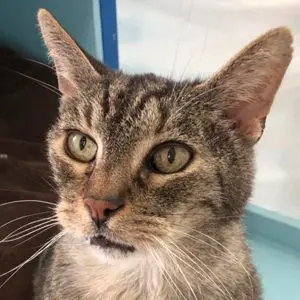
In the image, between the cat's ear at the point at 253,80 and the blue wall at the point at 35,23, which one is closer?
the cat's ear at the point at 253,80

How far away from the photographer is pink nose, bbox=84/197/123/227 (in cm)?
99

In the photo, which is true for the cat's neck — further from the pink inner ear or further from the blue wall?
the blue wall

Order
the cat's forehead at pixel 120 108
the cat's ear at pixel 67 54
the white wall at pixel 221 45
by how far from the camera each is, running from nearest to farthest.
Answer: the cat's forehead at pixel 120 108 < the cat's ear at pixel 67 54 < the white wall at pixel 221 45

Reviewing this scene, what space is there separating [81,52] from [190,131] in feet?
1.00

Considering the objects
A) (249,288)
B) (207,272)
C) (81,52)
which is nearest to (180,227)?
(207,272)

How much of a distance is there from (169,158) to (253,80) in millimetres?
230

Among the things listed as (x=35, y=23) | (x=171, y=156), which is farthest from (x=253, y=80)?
(x=35, y=23)

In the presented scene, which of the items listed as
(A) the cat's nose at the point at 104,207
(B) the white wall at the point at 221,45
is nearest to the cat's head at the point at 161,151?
(A) the cat's nose at the point at 104,207

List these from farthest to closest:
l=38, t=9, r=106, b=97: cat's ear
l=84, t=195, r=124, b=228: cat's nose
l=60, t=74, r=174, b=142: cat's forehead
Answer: l=38, t=9, r=106, b=97: cat's ear → l=60, t=74, r=174, b=142: cat's forehead → l=84, t=195, r=124, b=228: cat's nose

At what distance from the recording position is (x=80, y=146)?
1155 mm

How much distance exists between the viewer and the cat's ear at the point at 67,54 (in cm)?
122

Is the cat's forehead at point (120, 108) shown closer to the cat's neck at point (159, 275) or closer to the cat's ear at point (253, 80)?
the cat's ear at point (253, 80)

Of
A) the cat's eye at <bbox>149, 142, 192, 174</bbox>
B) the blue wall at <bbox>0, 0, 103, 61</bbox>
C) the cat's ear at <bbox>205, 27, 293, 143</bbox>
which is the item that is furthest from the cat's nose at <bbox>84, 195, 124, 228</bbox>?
the blue wall at <bbox>0, 0, 103, 61</bbox>

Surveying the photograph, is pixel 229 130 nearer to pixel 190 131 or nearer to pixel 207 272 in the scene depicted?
pixel 190 131
